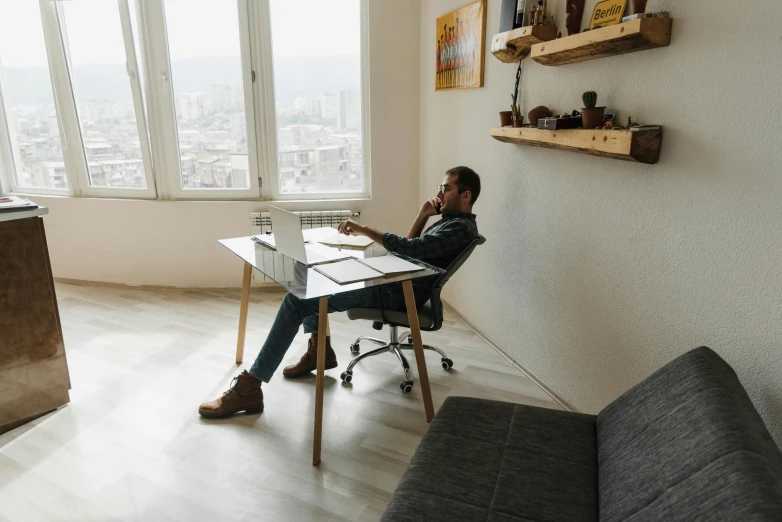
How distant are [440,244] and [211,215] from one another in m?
2.32

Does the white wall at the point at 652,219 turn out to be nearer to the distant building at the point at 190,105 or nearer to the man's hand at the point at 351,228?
the man's hand at the point at 351,228

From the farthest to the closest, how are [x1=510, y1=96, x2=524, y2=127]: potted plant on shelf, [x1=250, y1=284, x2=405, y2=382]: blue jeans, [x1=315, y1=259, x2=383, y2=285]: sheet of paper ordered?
1. [x1=510, y1=96, x2=524, y2=127]: potted plant on shelf
2. [x1=250, y1=284, x2=405, y2=382]: blue jeans
3. [x1=315, y1=259, x2=383, y2=285]: sheet of paper

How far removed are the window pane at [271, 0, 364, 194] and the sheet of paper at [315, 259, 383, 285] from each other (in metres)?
2.01

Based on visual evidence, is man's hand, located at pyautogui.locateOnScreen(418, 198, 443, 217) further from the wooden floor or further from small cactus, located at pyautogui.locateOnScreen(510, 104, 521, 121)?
the wooden floor

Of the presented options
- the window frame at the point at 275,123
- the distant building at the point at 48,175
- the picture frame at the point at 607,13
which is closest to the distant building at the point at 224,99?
the window frame at the point at 275,123

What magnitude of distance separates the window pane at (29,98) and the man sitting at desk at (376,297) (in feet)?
9.78

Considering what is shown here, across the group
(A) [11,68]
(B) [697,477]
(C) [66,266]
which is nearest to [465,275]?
(B) [697,477]

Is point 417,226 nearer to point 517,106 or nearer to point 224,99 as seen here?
point 517,106

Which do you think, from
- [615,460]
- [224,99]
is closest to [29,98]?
[224,99]

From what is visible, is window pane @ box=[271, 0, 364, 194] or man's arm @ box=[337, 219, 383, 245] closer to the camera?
man's arm @ box=[337, 219, 383, 245]

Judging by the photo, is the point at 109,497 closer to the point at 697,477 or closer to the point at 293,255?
the point at 293,255

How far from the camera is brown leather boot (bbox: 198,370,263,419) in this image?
252cm

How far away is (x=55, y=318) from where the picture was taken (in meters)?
2.55

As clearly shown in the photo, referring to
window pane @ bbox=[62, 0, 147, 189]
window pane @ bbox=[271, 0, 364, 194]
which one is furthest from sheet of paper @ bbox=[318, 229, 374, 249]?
window pane @ bbox=[62, 0, 147, 189]
